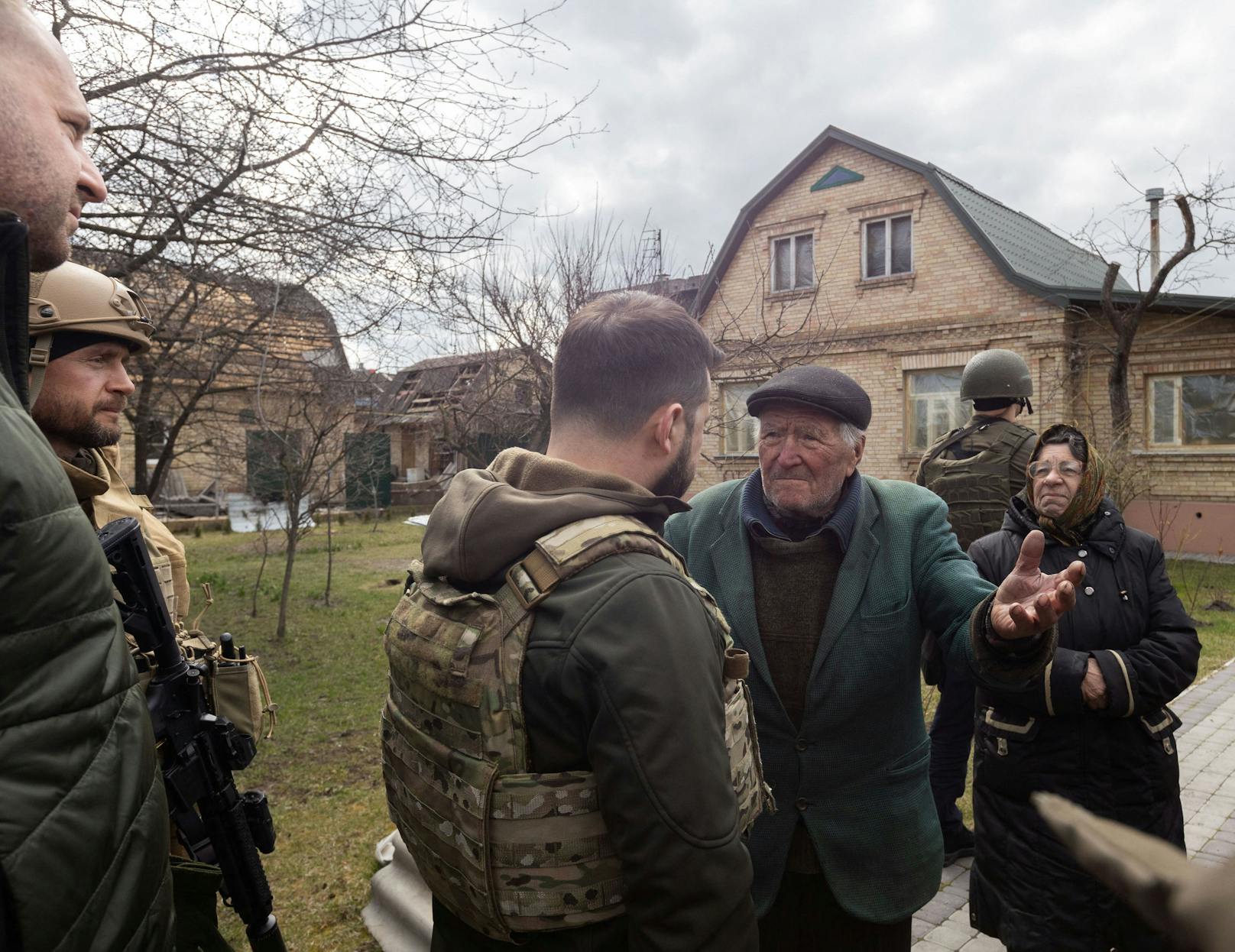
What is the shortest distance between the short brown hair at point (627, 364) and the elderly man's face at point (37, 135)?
91 cm

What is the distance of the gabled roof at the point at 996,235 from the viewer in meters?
15.4

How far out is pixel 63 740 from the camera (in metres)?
0.94

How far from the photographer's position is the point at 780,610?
8.05ft

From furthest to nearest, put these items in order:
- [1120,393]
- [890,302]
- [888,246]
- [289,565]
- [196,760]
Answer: [888,246]
[890,302]
[1120,393]
[289,565]
[196,760]

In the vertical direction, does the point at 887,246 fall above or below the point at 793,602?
above

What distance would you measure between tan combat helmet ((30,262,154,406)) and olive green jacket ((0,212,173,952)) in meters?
1.85

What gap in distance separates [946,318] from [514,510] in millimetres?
16718

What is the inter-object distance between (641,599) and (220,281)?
6347 mm

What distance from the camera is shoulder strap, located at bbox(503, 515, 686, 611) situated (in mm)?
1386

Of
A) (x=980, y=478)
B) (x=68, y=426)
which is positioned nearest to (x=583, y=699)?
(x=68, y=426)

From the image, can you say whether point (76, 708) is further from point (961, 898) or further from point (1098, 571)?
point (961, 898)

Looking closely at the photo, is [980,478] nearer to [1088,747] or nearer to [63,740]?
[1088,747]

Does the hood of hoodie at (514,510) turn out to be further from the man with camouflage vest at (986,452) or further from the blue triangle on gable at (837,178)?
the blue triangle on gable at (837,178)

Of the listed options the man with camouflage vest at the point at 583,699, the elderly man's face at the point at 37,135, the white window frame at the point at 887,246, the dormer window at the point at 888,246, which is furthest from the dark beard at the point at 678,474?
the dormer window at the point at 888,246
